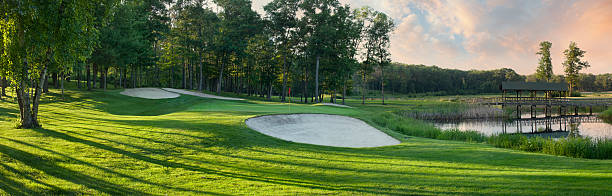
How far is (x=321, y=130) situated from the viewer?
15.9m

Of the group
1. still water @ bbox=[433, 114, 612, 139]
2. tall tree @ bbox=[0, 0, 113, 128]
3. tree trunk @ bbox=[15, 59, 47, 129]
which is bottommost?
still water @ bbox=[433, 114, 612, 139]

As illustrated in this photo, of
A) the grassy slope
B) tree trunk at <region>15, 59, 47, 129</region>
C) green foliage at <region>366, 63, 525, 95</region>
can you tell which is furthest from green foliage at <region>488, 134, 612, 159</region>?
green foliage at <region>366, 63, 525, 95</region>

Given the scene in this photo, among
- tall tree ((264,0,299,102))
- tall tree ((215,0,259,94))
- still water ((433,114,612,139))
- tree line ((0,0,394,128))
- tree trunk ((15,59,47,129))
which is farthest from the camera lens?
tall tree ((215,0,259,94))

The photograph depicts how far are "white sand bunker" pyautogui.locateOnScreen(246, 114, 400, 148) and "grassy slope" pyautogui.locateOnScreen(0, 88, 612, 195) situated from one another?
2.08 metres

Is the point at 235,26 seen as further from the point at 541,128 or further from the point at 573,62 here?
the point at 573,62

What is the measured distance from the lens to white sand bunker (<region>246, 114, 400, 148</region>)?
1369 centimetres

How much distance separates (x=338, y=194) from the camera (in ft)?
20.4

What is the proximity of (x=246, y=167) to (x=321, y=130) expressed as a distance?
8010 mm

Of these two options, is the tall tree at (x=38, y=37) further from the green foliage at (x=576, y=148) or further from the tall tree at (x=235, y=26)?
the tall tree at (x=235, y=26)

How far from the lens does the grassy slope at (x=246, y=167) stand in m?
6.34

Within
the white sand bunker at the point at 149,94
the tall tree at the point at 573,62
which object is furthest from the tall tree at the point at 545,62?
the white sand bunker at the point at 149,94

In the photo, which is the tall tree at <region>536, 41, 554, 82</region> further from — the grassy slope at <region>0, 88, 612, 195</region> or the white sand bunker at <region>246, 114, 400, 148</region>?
the grassy slope at <region>0, 88, 612, 195</region>

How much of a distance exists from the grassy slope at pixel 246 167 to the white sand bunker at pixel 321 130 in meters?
2.08

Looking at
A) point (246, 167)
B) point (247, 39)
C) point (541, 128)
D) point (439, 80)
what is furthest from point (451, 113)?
point (439, 80)
